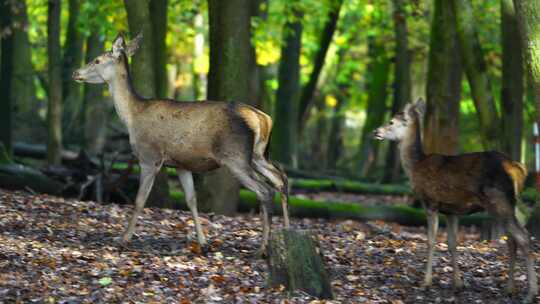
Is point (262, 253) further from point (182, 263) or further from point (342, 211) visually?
point (342, 211)

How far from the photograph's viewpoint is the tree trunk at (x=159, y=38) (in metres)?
16.7

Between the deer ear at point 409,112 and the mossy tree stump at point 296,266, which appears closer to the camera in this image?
the mossy tree stump at point 296,266

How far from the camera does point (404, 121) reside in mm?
11445

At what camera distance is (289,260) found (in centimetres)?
995

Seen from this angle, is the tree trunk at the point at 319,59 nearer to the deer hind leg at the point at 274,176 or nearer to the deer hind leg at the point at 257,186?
the deer hind leg at the point at 274,176

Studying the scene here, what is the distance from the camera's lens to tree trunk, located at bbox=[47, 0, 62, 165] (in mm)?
19234

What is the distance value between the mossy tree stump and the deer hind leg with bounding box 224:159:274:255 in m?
1.24

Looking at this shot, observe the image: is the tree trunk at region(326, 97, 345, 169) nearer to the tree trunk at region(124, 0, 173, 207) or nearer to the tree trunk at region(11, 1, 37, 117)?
the tree trunk at region(11, 1, 37, 117)

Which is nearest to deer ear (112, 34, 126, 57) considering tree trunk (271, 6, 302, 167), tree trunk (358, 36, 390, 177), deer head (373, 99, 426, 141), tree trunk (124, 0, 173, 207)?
tree trunk (124, 0, 173, 207)

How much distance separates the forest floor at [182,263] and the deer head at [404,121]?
1427 millimetres

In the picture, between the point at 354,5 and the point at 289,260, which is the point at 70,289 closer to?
the point at 289,260

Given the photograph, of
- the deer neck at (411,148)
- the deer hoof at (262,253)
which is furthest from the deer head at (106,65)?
the deer neck at (411,148)

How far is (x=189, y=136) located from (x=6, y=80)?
915 cm

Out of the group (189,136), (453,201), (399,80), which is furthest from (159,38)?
(399,80)
